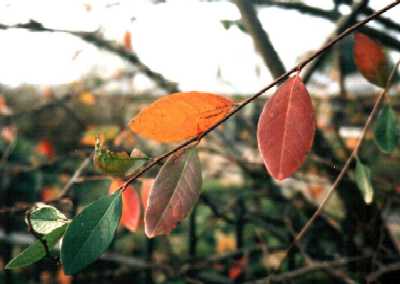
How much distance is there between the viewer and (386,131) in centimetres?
64

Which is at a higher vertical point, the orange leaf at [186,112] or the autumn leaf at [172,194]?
the orange leaf at [186,112]

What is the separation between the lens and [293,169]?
42 cm

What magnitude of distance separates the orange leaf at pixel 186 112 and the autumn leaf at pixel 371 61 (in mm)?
310

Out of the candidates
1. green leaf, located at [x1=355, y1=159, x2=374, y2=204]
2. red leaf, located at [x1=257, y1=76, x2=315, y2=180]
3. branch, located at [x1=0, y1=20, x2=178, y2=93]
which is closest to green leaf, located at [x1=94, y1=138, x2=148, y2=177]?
red leaf, located at [x1=257, y1=76, x2=315, y2=180]

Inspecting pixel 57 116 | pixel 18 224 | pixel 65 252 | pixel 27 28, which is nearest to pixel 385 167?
pixel 27 28

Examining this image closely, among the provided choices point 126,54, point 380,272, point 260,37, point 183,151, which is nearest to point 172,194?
point 183,151

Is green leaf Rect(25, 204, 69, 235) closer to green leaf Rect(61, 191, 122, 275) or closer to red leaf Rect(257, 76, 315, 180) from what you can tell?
green leaf Rect(61, 191, 122, 275)

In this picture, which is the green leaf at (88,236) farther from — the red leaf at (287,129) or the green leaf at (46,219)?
the red leaf at (287,129)

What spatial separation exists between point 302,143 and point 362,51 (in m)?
0.32

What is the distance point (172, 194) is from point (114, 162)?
84 mm

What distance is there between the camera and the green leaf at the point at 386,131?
0.63 m

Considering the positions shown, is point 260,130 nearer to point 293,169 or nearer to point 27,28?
point 293,169

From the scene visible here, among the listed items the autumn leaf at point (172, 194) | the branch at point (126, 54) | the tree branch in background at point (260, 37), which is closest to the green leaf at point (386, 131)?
the tree branch in background at point (260, 37)

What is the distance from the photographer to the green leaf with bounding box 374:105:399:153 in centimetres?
63
